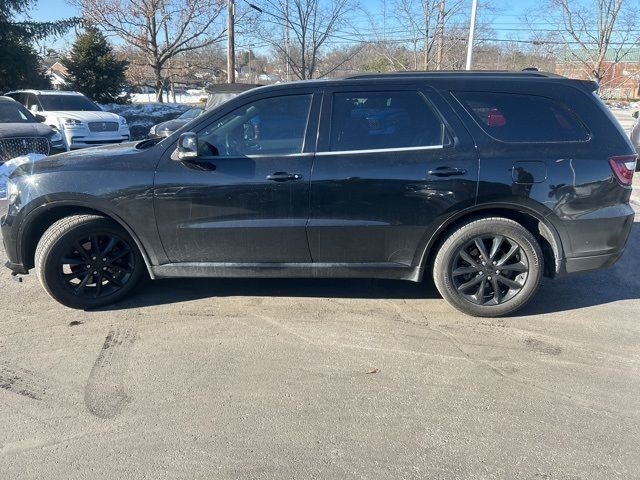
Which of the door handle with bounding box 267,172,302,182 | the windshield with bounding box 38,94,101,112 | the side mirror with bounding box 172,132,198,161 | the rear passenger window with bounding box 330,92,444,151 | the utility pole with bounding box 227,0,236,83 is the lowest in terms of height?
the door handle with bounding box 267,172,302,182

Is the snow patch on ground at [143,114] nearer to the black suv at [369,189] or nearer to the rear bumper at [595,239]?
the black suv at [369,189]

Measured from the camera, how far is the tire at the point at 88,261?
388cm

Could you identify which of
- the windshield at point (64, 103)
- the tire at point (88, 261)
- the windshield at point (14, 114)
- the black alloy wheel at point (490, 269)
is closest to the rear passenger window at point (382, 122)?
the black alloy wheel at point (490, 269)

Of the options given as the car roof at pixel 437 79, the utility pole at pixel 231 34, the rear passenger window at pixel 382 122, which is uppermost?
the utility pole at pixel 231 34

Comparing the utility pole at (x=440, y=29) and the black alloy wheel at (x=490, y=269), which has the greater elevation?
the utility pole at (x=440, y=29)

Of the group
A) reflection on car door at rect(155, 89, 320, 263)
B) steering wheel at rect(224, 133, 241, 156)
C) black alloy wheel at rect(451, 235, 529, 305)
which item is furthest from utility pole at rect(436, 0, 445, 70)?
steering wheel at rect(224, 133, 241, 156)

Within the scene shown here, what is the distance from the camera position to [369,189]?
12.2 feet

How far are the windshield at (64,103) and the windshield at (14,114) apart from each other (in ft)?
9.58

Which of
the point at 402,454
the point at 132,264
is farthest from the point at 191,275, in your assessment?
the point at 402,454

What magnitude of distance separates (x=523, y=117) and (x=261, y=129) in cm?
200

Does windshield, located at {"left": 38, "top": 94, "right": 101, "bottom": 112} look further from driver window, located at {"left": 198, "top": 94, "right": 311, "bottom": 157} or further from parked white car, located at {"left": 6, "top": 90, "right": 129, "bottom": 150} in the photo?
driver window, located at {"left": 198, "top": 94, "right": 311, "bottom": 157}

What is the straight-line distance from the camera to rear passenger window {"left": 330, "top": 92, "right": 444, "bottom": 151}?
378 centimetres

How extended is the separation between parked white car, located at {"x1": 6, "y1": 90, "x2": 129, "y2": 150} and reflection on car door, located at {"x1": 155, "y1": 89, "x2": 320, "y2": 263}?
1040 cm

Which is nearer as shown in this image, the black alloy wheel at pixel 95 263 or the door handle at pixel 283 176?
the door handle at pixel 283 176
